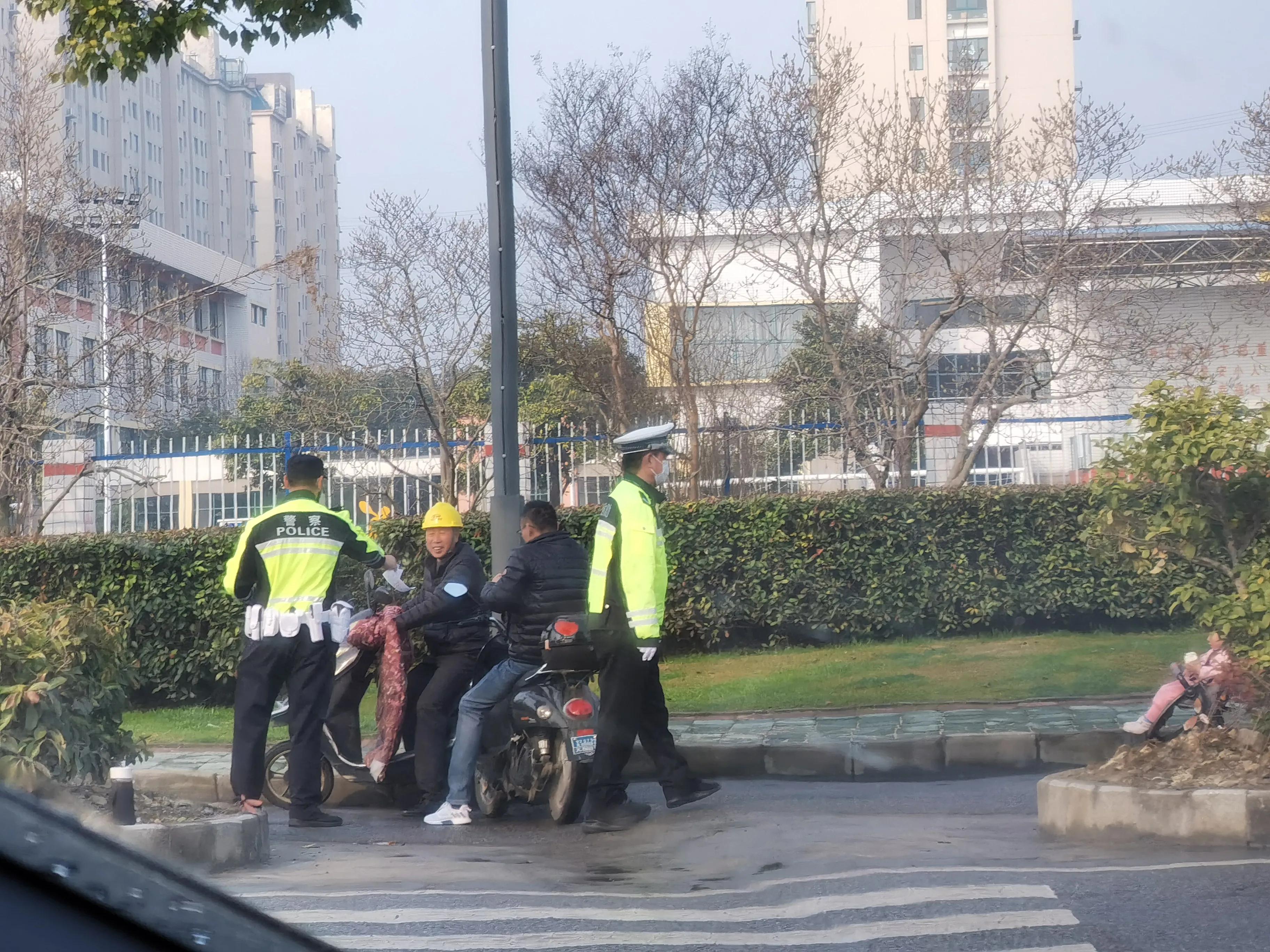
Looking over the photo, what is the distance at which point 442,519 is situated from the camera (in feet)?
24.8

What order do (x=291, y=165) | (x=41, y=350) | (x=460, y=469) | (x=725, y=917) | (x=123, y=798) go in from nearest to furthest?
(x=725, y=917) < (x=123, y=798) < (x=460, y=469) < (x=41, y=350) < (x=291, y=165)

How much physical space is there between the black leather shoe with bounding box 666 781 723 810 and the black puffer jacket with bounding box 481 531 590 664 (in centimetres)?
99

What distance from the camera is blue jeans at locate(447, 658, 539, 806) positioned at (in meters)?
6.97

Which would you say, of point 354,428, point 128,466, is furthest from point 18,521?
point 354,428

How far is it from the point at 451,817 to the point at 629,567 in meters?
1.59

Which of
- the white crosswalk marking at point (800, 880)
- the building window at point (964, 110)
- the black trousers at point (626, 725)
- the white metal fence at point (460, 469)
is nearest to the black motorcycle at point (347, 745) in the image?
the black trousers at point (626, 725)

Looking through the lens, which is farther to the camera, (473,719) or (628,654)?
(473,719)

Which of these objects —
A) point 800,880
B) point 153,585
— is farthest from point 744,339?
point 800,880

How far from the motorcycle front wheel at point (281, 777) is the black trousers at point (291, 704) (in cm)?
46

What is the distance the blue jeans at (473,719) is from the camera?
697 cm

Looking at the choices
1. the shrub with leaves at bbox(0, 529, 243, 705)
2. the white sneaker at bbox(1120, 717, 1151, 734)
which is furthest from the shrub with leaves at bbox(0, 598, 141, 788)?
the white sneaker at bbox(1120, 717, 1151, 734)

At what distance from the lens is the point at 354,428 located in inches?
577

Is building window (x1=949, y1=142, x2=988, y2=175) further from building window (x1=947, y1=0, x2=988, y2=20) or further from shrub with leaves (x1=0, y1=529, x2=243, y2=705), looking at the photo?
building window (x1=947, y1=0, x2=988, y2=20)

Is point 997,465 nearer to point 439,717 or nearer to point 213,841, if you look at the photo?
point 439,717
